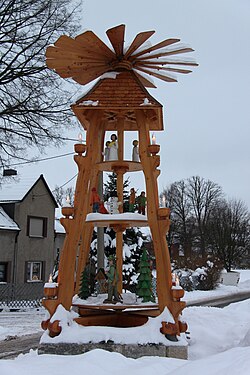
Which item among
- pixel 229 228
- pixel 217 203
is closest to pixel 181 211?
pixel 217 203

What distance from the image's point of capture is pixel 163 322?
5.84 metres

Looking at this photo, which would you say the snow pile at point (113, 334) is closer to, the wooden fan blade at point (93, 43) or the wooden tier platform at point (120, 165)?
the wooden tier platform at point (120, 165)

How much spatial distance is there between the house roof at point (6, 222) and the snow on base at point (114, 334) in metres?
17.3

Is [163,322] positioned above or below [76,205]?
below

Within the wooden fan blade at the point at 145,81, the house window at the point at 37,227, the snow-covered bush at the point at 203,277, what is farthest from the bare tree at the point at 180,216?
the wooden fan blade at the point at 145,81

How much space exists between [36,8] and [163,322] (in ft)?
42.6

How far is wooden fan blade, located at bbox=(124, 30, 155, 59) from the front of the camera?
627cm

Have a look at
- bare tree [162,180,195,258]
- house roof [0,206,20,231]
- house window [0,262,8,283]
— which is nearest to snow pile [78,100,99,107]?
house roof [0,206,20,231]

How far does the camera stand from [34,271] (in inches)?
982

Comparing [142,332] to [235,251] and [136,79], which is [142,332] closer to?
[136,79]

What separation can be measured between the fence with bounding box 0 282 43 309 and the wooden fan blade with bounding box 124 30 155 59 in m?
16.6

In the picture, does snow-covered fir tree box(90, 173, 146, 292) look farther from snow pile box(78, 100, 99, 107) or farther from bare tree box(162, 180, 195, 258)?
bare tree box(162, 180, 195, 258)

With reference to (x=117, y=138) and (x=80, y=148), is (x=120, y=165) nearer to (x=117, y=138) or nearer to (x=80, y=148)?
(x=117, y=138)

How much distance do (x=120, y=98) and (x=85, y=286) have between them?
294 centimetres
